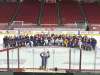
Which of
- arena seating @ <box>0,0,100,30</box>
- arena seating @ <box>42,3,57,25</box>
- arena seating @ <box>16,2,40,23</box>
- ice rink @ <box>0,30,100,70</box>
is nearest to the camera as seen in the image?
ice rink @ <box>0,30,100,70</box>

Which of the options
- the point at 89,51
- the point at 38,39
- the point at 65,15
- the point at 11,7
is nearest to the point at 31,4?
the point at 11,7

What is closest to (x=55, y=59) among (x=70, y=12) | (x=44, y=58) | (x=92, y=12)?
(x=44, y=58)

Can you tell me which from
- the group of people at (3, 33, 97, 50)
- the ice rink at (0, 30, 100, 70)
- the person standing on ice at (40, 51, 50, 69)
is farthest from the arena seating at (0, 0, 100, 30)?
the person standing on ice at (40, 51, 50, 69)

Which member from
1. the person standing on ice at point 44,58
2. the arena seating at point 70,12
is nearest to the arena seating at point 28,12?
the arena seating at point 70,12

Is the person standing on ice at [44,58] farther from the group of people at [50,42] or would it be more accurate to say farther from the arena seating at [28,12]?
the arena seating at [28,12]

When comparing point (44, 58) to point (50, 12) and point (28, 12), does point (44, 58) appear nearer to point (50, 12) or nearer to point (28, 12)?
point (50, 12)

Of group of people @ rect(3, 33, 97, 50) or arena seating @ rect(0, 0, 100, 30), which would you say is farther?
arena seating @ rect(0, 0, 100, 30)

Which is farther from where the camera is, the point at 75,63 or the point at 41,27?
the point at 41,27

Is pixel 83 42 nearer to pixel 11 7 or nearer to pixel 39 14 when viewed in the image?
pixel 39 14

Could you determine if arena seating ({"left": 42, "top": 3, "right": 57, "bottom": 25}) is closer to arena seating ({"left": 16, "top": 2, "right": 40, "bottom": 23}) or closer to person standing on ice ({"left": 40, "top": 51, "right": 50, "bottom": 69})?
arena seating ({"left": 16, "top": 2, "right": 40, "bottom": 23})

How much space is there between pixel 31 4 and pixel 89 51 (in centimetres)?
1428

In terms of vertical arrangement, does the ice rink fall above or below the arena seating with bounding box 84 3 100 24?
below

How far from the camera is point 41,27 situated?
905 inches

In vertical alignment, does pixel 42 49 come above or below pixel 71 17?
below
